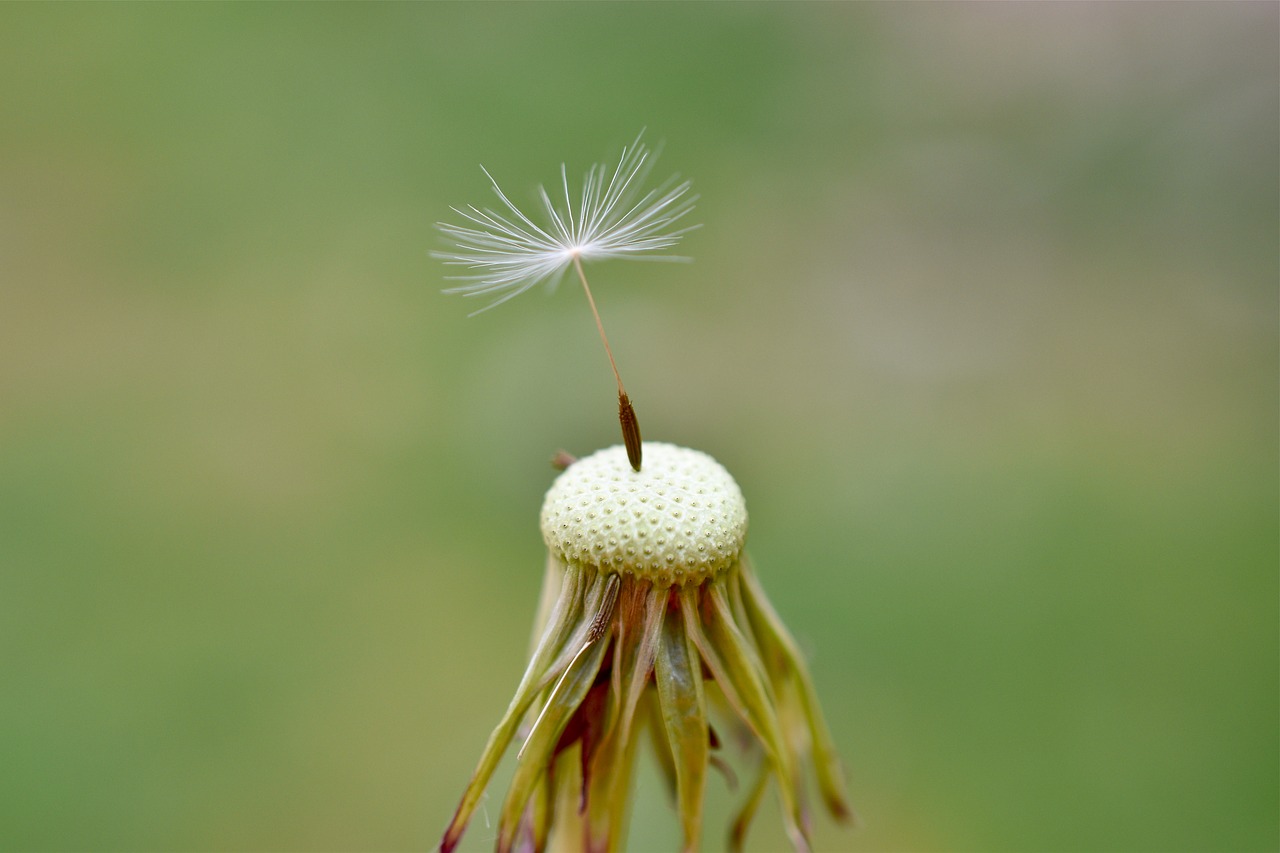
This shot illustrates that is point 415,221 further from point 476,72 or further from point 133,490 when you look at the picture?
point 133,490

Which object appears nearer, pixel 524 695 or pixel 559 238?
pixel 524 695

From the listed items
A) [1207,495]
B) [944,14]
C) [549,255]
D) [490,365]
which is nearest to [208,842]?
[490,365]

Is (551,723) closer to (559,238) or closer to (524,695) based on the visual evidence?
(524,695)

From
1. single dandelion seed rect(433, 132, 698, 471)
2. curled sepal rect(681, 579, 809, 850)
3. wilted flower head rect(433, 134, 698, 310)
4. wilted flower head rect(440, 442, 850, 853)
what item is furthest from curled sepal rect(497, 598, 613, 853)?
wilted flower head rect(433, 134, 698, 310)

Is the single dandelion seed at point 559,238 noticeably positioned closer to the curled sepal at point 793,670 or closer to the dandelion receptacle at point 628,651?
the dandelion receptacle at point 628,651

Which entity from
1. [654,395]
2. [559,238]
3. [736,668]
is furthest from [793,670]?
[654,395]

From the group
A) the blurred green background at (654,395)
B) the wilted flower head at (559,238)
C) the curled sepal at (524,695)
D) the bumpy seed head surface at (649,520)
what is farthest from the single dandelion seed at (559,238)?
the blurred green background at (654,395)
